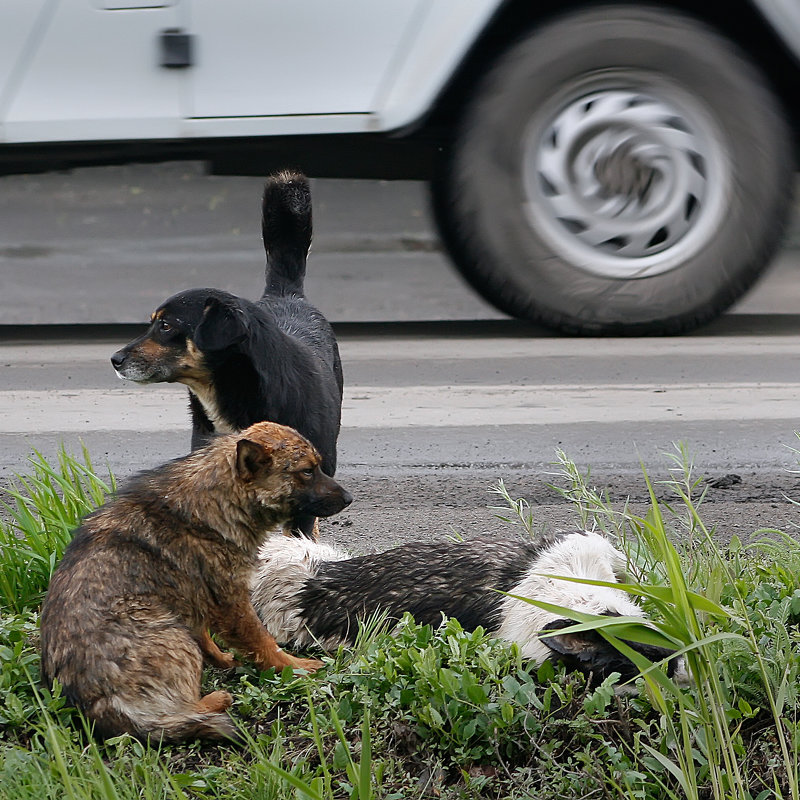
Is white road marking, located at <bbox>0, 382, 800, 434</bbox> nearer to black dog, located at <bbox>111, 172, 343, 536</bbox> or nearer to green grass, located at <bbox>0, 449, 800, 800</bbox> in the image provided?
black dog, located at <bbox>111, 172, 343, 536</bbox>

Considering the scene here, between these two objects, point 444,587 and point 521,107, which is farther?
point 521,107

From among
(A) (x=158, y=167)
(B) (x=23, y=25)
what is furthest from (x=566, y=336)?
(B) (x=23, y=25)

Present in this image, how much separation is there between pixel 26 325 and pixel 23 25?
1.98 m

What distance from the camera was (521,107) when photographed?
6531 mm

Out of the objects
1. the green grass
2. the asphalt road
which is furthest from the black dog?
the green grass

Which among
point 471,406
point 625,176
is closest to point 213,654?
point 471,406

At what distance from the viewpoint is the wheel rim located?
6422mm

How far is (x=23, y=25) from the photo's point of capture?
255 inches

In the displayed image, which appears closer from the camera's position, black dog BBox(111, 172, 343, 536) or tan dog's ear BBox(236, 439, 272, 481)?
tan dog's ear BBox(236, 439, 272, 481)

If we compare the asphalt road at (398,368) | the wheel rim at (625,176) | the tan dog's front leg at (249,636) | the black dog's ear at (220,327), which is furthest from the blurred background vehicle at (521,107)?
the tan dog's front leg at (249,636)

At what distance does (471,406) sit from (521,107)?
1.81 m

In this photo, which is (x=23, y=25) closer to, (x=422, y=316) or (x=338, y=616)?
(x=422, y=316)

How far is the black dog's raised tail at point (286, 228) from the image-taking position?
4.73 metres

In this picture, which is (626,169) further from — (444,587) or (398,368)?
(444,587)
